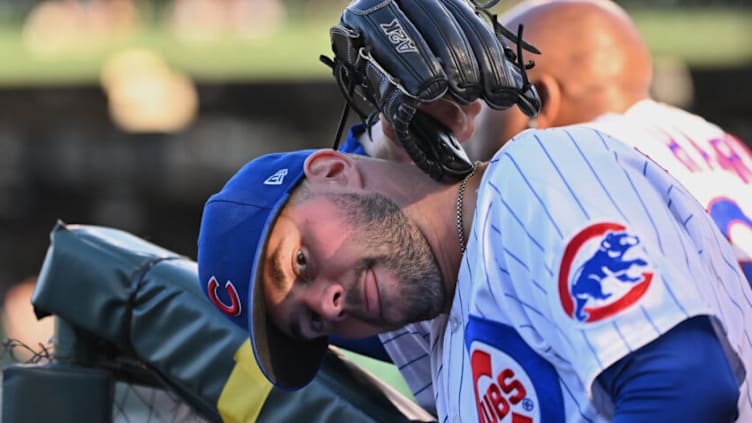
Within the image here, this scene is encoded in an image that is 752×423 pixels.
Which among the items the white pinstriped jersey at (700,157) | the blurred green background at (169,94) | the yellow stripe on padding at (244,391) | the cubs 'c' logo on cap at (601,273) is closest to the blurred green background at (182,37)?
the blurred green background at (169,94)

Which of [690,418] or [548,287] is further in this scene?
[548,287]

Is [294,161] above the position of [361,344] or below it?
above

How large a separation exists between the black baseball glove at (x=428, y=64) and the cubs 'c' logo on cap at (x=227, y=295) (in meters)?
0.37

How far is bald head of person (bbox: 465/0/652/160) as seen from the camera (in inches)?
105

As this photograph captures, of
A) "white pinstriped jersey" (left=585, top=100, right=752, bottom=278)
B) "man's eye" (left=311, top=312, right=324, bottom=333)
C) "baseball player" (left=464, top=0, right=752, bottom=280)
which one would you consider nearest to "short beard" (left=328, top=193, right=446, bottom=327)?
"man's eye" (left=311, top=312, right=324, bottom=333)

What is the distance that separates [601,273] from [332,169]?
0.60m

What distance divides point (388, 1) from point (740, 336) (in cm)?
71

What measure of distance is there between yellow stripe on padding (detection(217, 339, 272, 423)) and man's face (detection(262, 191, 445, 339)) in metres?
0.29

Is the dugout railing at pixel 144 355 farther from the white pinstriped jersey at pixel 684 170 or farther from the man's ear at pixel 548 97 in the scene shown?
the man's ear at pixel 548 97

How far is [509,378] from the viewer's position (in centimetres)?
147

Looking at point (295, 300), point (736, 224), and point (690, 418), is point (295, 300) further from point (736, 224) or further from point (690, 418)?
point (736, 224)

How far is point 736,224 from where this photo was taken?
229cm

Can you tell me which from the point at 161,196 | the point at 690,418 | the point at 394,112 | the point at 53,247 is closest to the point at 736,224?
the point at 394,112

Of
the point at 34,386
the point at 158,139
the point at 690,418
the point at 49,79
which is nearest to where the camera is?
the point at 690,418
